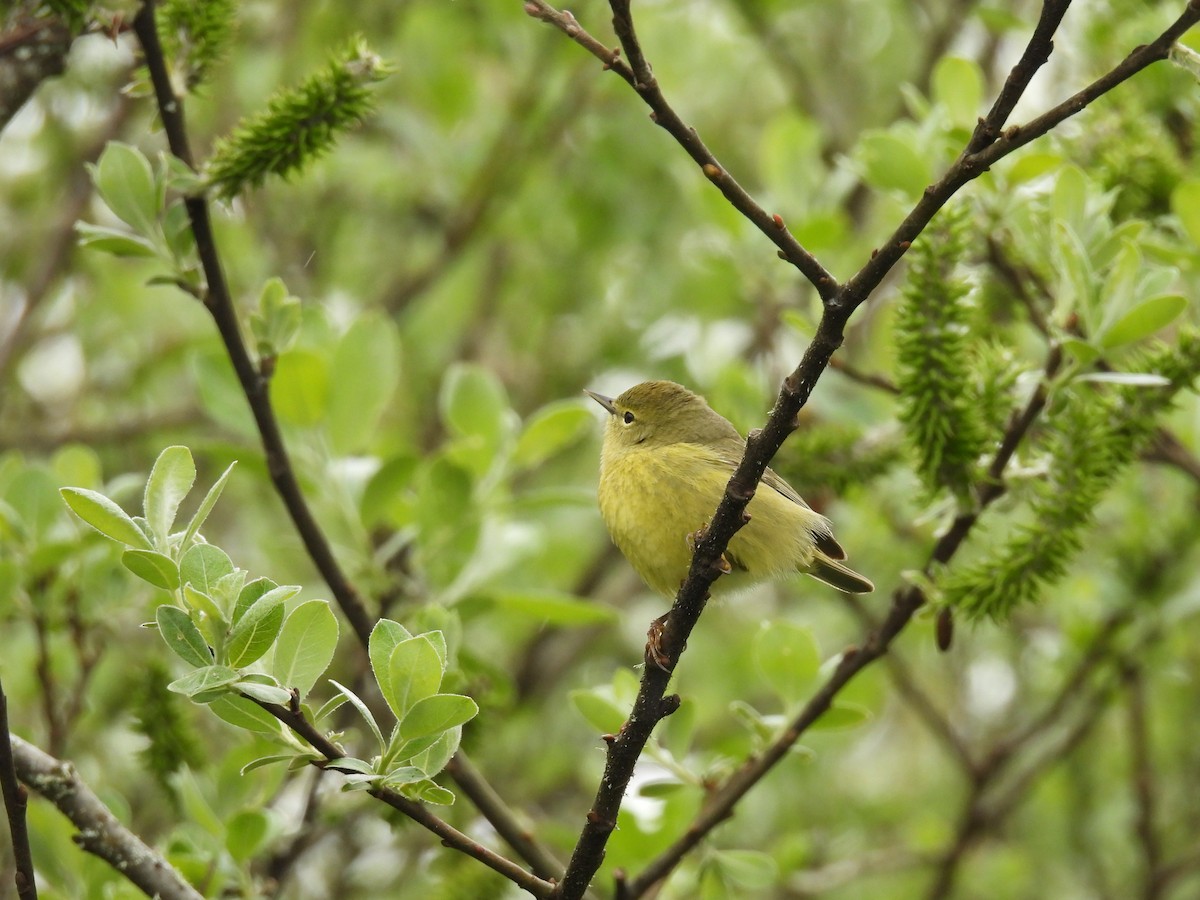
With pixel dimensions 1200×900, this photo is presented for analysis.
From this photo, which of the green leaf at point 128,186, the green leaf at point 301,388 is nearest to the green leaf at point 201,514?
the green leaf at point 128,186

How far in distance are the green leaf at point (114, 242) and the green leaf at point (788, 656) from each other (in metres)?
1.68

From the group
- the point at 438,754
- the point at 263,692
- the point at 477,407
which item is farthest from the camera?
the point at 477,407

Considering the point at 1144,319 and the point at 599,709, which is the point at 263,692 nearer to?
the point at 599,709

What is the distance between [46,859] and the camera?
122 inches

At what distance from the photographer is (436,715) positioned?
211 centimetres

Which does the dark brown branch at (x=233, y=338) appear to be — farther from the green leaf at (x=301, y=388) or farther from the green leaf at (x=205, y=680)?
the green leaf at (x=205, y=680)

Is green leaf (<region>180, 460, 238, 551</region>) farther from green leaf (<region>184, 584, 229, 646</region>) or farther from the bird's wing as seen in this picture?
the bird's wing

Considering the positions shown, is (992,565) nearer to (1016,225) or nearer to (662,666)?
(662,666)

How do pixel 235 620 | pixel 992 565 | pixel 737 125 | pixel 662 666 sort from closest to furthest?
pixel 235 620 < pixel 662 666 < pixel 992 565 < pixel 737 125

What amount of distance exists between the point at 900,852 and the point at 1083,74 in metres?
3.24

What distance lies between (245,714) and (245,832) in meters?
1.06

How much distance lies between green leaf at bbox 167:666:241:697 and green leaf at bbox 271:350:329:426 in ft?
5.15

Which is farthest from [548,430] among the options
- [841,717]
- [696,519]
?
[841,717]

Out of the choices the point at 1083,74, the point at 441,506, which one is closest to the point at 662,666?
the point at 441,506
